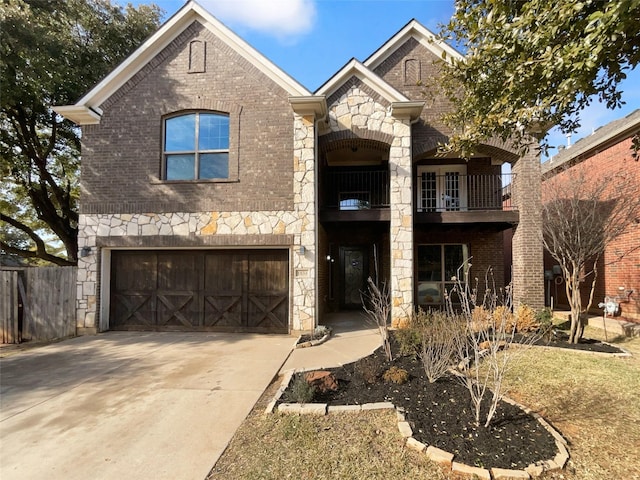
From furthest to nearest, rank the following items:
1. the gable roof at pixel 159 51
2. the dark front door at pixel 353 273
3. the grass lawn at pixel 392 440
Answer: the dark front door at pixel 353 273, the gable roof at pixel 159 51, the grass lawn at pixel 392 440

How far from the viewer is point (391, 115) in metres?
9.05

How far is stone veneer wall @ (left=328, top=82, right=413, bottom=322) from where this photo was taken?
344 inches

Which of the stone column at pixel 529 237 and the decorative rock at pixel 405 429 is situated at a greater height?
the stone column at pixel 529 237

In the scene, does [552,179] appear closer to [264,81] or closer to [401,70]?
[401,70]

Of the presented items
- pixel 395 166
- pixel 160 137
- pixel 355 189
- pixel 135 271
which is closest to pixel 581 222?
pixel 395 166

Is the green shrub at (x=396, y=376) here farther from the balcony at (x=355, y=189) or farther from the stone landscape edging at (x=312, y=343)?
the balcony at (x=355, y=189)

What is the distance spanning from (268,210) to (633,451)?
7398mm

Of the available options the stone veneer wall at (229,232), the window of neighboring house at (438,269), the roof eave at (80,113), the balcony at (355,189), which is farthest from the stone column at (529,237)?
the roof eave at (80,113)

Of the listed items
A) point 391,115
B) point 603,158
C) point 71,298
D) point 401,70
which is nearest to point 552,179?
point 603,158

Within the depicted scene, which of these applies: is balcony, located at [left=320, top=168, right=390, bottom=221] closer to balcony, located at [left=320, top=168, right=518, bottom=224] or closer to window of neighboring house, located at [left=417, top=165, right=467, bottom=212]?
balcony, located at [left=320, top=168, right=518, bottom=224]

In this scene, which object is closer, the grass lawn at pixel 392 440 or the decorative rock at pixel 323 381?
the grass lawn at pixel 392 440

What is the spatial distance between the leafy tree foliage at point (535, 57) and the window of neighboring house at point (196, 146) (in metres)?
6.05

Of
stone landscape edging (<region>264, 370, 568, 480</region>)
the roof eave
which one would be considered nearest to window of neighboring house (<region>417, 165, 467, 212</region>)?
stone landscape edging (<region>264, 370, 568, 480</region>)

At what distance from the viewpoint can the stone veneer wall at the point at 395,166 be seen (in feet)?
28.6
